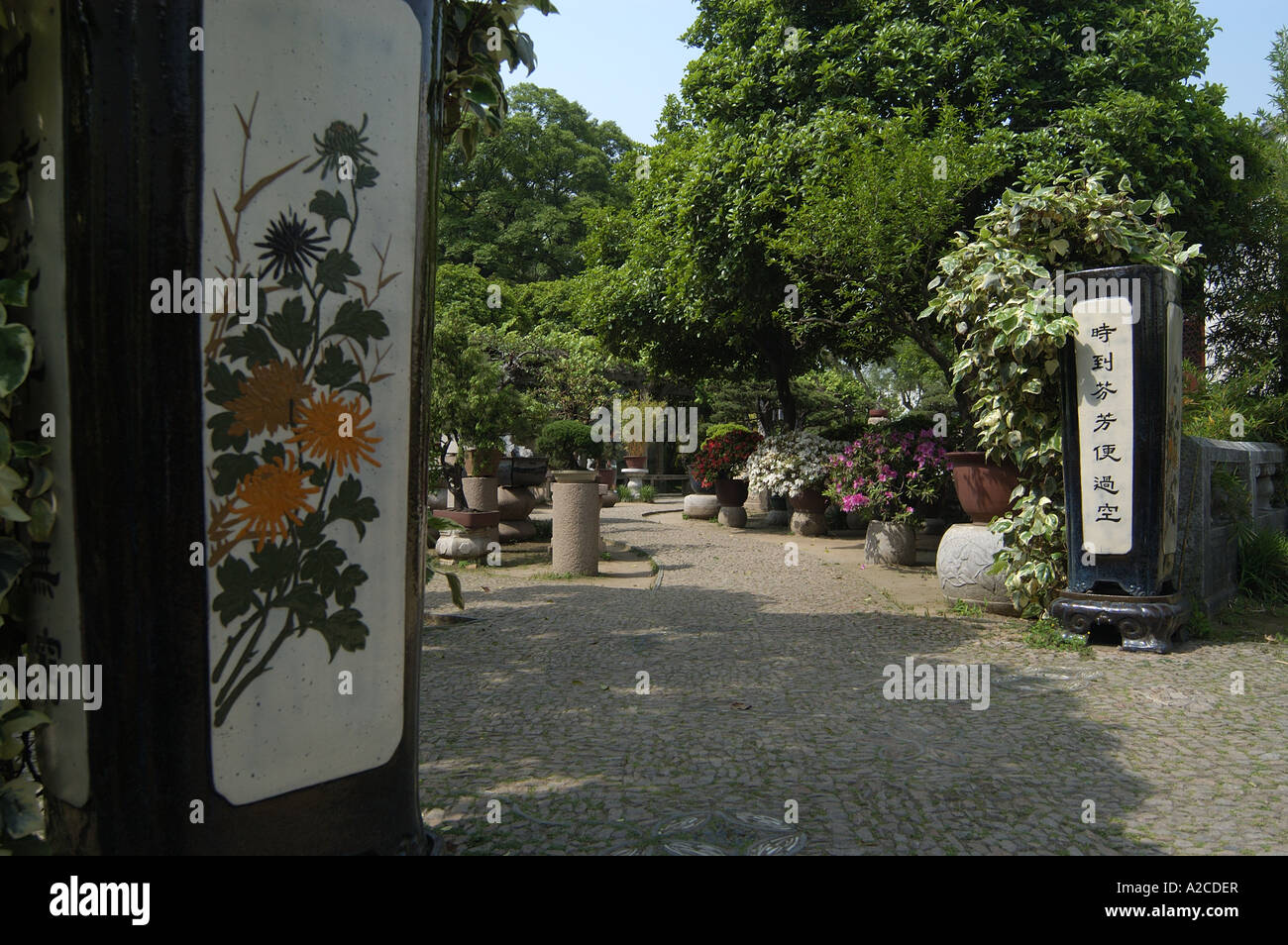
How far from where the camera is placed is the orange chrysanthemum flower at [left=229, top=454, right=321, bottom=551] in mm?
1836

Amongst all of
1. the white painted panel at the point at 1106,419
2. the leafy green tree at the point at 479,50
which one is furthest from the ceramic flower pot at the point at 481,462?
the leafy green tree at the point at 479,50

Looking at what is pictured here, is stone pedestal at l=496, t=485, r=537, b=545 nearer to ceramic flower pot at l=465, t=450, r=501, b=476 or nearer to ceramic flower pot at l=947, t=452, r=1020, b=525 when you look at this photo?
ceramic flower pot at l=465, t=450, r=501, b=476

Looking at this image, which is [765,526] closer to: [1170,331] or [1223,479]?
[1223,479]

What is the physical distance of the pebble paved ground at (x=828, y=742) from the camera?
9.55 feet

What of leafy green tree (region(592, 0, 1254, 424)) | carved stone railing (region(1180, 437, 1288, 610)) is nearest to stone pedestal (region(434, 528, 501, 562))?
leafy green tree (region(592, 0, 1254, 424))

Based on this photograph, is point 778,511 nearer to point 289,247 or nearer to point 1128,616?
point 1128,616

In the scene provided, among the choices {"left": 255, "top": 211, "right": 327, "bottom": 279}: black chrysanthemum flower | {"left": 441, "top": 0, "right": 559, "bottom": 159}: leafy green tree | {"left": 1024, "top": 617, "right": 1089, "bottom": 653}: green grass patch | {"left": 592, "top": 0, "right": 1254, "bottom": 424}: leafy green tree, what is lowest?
{"left": 1024, "top": 617, "right": 1089, "bottom": 653}: green grass patch

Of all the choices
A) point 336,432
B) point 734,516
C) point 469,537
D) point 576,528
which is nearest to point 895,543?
point 576,528

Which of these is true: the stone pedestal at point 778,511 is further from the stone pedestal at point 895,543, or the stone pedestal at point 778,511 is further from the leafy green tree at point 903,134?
the stone pedestal at point 895,543

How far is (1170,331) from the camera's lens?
18.3 ft

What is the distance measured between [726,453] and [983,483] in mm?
8457

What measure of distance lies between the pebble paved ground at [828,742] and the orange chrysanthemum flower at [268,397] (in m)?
1.60
